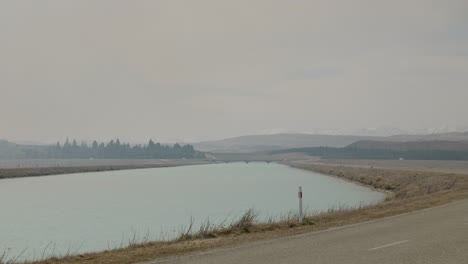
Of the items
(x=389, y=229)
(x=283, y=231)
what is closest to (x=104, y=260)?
(x=283, y=231)

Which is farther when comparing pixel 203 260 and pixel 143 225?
pixel 143 225

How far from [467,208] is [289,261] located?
1607cm

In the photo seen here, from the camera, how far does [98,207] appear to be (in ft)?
159

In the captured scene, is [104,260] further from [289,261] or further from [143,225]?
[143,225]

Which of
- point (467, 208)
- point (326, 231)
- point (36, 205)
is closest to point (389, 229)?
point (326, 231)

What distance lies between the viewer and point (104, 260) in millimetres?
13523

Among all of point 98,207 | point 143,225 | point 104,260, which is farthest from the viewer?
point 98,207

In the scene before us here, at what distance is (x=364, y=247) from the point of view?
13.2 metres

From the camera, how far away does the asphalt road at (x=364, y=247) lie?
456 inches

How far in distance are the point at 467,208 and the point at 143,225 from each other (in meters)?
19.7

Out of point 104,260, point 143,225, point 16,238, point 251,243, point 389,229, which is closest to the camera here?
point 104,260

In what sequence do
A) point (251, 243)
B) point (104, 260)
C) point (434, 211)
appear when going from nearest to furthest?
point (104, 260) < point (251, 243) < point (434, 211)

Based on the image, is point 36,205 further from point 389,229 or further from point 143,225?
point 389,229

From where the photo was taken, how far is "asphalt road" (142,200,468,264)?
11.6m
